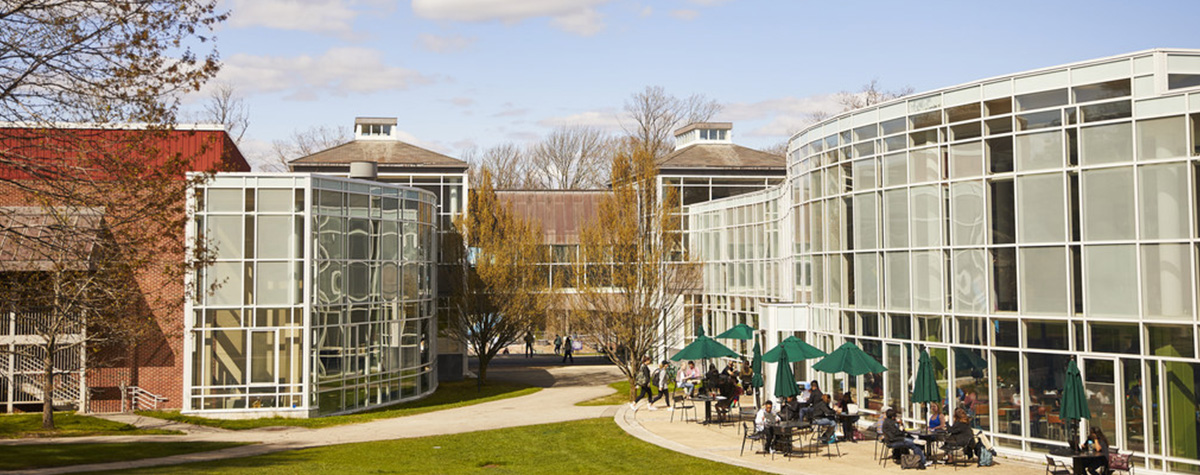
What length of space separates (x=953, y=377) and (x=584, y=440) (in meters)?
8.67

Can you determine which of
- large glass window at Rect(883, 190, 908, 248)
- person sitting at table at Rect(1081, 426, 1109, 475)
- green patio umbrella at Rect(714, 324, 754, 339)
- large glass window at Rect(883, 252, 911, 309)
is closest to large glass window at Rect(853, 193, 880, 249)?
large glass window at Rect(883, 190, 908, 248)

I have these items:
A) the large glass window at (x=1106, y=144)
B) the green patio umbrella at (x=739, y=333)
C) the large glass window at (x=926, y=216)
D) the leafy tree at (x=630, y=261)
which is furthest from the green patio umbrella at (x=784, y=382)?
the leafy tree at (x=630, y=261)

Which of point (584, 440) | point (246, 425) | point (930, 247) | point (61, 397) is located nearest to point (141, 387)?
point (61, 397)

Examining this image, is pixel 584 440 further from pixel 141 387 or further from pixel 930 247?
pixel 141 387

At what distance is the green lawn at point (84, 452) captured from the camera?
798 inches

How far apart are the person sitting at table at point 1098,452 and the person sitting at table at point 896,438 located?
124 inches

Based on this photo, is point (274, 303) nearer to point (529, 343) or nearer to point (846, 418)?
point (846, 418)

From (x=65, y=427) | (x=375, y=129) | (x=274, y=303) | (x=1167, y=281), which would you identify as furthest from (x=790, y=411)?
(x=375, y=129)

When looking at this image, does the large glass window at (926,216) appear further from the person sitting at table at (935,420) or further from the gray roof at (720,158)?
the gray roof at (720,158)

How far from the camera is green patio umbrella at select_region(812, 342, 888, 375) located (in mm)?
21812

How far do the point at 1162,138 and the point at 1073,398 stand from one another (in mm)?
5054

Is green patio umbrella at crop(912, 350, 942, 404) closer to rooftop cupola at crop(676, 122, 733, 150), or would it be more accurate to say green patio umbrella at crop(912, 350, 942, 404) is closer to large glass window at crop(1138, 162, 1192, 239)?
large glass window at crop(1138, 162, 1192, 239)

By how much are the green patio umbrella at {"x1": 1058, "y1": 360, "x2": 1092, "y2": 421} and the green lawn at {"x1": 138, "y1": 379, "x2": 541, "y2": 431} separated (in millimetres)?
19189

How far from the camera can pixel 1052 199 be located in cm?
1948
